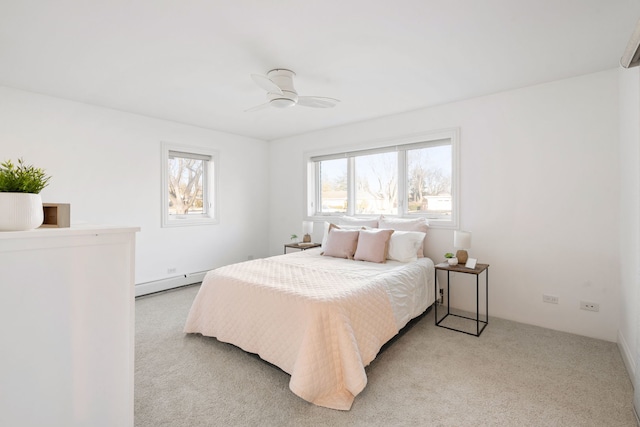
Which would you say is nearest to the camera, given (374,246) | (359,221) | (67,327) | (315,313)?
(67,327)

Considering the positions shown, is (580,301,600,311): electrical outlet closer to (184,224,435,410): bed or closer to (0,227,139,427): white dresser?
(184,224,435,410): bed

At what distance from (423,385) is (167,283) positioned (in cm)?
364

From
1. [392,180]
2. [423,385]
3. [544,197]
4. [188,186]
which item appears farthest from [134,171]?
[544,197]

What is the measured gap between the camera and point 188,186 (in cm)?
480

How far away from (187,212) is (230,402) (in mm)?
3463

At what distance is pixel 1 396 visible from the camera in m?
0.98

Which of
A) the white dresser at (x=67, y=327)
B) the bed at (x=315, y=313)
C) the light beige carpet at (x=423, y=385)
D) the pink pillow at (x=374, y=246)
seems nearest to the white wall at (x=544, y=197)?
the light beige carpet at (x=423, y=385)

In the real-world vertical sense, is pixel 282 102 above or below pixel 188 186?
above

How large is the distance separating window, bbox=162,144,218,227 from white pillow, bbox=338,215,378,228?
82.5 inches

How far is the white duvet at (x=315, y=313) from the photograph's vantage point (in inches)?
75.7

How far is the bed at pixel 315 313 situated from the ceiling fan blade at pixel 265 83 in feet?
5.23

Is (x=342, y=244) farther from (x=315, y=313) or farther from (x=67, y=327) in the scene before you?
(x=67, y=327)

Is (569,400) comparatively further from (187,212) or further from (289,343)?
(187,212)

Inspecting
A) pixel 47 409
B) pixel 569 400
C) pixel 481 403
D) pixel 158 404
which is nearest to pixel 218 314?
pixel 158 404
